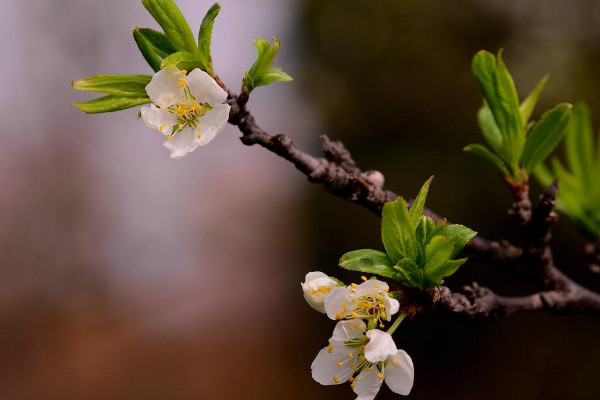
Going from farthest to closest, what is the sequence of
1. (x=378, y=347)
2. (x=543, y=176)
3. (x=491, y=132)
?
(x=543, y=176) < (x=491, y=132) < (x=378, y=347)

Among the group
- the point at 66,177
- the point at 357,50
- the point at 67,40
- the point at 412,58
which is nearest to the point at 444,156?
→ the point at 412,58

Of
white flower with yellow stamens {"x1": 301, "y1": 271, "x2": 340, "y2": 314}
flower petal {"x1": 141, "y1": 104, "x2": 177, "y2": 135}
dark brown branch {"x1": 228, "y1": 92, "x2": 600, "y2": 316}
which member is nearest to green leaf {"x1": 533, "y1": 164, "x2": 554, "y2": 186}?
dark brown branch {"x1": 228, "y1": 92, "x2": 600, "y2": 316}

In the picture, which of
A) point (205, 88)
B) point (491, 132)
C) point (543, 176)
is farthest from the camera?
point (543, 176)

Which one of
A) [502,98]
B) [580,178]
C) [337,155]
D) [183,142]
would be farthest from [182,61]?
[580,178]

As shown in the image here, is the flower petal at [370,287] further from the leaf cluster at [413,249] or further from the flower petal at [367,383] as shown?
the flower petal at [367,383]

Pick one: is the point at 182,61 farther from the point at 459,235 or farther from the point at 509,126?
the point at 509,126

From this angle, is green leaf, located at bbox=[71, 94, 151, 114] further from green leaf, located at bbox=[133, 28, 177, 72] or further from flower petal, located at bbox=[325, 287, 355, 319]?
flower petal, located at bbox=[325, 287, 355, 319]

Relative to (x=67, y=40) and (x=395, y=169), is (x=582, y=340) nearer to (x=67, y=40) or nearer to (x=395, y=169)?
(x=395, y=169)
